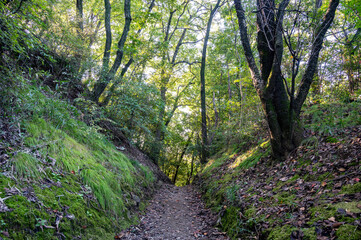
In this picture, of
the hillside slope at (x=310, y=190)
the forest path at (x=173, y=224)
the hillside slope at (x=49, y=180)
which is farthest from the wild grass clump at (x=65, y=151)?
the hillside slope at (x=310, y=190)

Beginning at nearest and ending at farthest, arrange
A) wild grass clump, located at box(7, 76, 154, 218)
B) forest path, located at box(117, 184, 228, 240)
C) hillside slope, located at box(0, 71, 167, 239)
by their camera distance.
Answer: hillside slope, located at box(0, 71, 167, 239)
wild grass clump, located at box(7, 76, 154, 218)
forest path, located at box(117, 184, 228, 240)

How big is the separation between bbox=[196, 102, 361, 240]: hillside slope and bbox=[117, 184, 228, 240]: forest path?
0.40m

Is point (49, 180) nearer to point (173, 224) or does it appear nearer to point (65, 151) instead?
point (65, 151)

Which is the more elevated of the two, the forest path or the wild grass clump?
the wild grass clump

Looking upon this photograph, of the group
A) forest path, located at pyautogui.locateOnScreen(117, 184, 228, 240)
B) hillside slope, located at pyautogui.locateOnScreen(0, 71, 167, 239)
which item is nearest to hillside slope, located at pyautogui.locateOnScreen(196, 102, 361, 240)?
forest path, located at pyautogui.locateOnScreen(117, 184, 228, 240)

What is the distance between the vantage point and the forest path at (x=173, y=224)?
3.88 metres

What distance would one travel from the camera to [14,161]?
2.66 meters

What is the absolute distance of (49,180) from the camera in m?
2.96

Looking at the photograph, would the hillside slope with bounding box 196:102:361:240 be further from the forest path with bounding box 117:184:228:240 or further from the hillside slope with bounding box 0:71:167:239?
the hillside slope with bounding box 0:71:167:239

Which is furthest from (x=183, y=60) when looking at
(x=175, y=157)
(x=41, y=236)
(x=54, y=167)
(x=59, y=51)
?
(x=41, y=236)

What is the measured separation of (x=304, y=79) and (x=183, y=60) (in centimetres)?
1391

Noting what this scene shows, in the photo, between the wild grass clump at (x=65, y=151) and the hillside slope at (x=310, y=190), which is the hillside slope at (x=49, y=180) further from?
the hillside slope at (x=310, y=190)

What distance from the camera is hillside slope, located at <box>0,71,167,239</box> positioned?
2.30 m

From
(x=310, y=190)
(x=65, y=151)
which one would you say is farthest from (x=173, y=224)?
(x=310, y=190)
